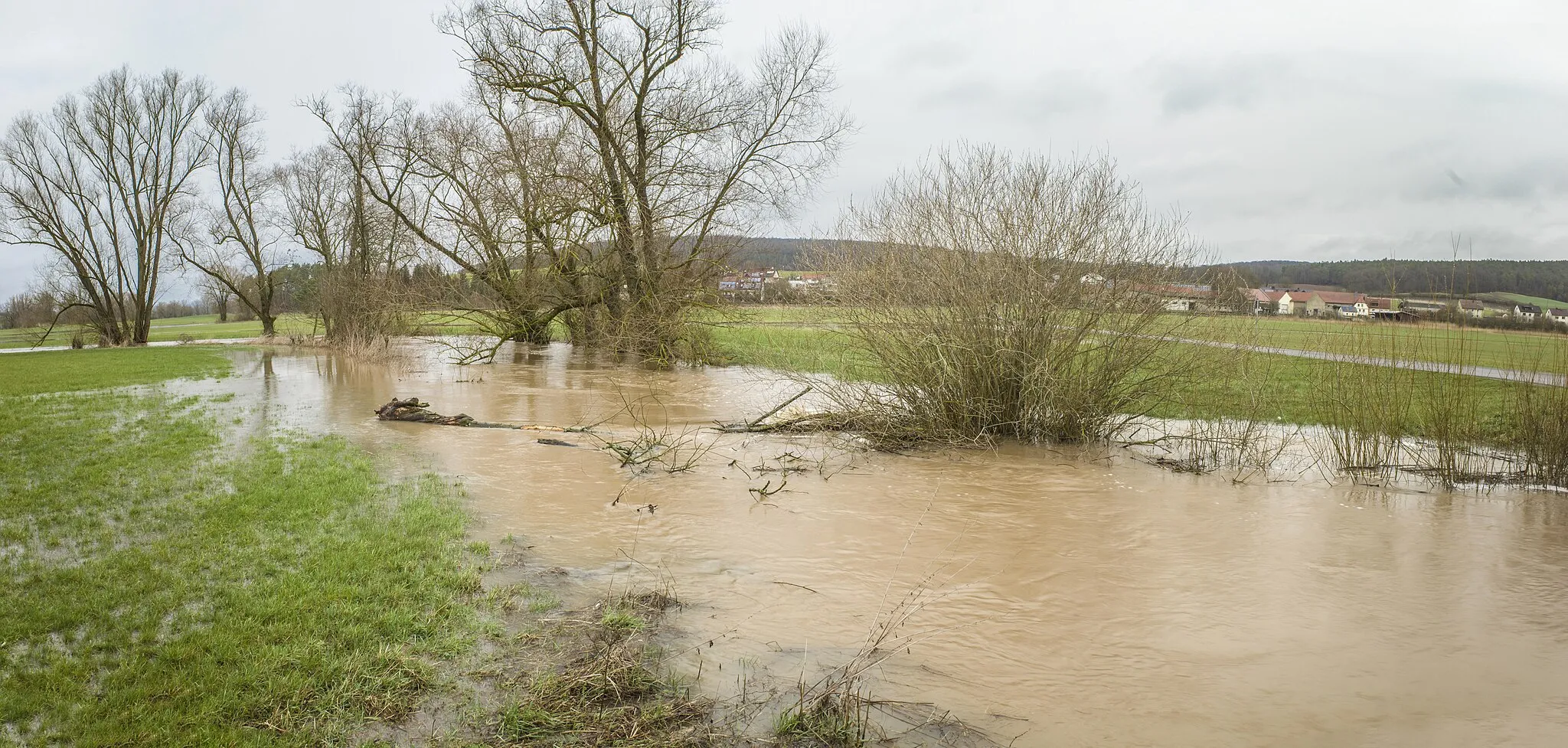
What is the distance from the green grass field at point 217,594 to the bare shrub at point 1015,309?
6.51m

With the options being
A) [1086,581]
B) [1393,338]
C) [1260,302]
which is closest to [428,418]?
[1086,581]

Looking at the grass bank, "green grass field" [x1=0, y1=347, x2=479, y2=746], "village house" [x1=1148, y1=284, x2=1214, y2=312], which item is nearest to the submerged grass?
"green grass field" [x1=0, y1=347, x2=479, y2=746]

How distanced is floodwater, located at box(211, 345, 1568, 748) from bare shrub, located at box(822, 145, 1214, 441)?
0.81 metres

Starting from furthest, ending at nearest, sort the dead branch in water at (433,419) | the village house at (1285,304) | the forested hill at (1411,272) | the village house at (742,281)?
the village house at (742,281) < the dead branch in water at (433,419) < the village house at (1285,304) < the forested hill at (1411,272)

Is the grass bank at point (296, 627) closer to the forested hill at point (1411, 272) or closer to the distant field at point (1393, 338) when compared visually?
the distant field at point (1393, 338)

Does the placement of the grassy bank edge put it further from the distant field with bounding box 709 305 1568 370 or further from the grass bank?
the distant field with bounding box 709 305 1568 370

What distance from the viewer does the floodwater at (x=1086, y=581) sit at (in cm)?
493

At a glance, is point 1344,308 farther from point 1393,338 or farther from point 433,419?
point 433,419

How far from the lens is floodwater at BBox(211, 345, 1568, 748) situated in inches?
194

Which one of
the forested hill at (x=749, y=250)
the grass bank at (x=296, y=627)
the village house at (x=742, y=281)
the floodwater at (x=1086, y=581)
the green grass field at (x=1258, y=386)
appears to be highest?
the forested hill at (x=749, y=250)

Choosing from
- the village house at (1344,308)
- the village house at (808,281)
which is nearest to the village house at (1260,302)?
the village house at (1344,308)

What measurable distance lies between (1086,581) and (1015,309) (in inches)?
220

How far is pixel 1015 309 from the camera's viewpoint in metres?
11.9

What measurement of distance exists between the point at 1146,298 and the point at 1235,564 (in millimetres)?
5052
